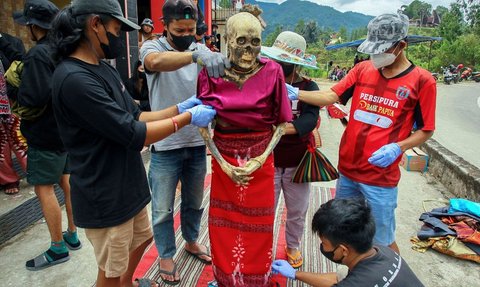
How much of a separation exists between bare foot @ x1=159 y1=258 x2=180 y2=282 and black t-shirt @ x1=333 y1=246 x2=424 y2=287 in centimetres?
132

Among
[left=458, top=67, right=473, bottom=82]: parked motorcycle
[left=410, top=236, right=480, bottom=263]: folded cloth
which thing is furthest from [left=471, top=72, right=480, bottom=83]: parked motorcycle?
[left=410, top=236, right=480, bottom=263]: folded cloth

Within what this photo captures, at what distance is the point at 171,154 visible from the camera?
7.36 feet

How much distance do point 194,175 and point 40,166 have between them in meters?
1.18

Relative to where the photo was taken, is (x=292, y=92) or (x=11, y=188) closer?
(x=292, y=92)

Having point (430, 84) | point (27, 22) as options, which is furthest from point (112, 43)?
point (430, 84)

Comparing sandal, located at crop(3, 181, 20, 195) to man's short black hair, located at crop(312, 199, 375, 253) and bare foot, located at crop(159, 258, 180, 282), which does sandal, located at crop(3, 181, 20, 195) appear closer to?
bare foot, located at crop(159, 258, 180, 282)

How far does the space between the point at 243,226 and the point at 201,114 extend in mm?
719

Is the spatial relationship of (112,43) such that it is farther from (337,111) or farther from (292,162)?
(337,111)

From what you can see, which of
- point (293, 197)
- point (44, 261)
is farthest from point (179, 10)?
point (44, 261)

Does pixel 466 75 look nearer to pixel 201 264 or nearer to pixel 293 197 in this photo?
pixel 293 197

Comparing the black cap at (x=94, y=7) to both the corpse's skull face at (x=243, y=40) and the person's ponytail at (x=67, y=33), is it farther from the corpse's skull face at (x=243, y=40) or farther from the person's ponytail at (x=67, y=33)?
the corpse's skull face at (x=243, y=40)

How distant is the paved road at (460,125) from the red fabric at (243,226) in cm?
496

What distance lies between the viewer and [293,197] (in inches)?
97.4

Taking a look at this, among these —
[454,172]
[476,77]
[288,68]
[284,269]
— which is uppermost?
[288,68]
